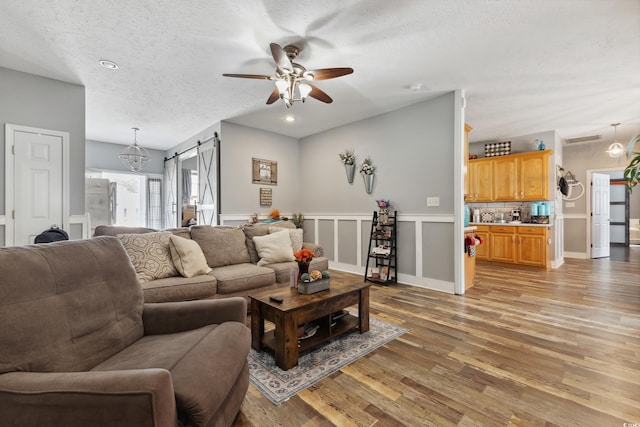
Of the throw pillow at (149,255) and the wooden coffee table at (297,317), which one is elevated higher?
the throw pillow at (149,255)

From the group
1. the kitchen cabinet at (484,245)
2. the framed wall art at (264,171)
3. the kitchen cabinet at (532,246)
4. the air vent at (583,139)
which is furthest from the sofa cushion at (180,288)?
the air vent at (583,139)

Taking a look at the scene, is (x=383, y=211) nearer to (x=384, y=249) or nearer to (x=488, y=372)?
(x=384, y=249)

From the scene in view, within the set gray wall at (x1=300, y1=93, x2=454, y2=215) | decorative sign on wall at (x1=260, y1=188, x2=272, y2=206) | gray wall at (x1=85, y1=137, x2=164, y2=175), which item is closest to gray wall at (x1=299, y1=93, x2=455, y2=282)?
gray wall at (x1=300, y1=93, x2=454, y2=215)

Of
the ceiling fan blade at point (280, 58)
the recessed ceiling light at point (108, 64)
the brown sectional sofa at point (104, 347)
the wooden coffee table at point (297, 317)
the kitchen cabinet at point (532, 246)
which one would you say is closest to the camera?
the brown sectional sofa at point (104, 347)

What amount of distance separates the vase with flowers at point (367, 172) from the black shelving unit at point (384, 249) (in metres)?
0.50

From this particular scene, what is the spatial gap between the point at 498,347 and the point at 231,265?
2.73 meters

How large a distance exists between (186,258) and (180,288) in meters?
0.35

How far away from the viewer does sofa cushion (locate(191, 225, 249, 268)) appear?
327 centimetres

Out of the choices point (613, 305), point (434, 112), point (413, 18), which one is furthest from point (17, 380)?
point (613, 305)

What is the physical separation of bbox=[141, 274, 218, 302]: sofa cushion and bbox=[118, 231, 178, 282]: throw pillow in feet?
0.28

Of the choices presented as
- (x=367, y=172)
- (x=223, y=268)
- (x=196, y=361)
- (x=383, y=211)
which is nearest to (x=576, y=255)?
(x=383, y=211)

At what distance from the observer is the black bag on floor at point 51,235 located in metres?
3.23

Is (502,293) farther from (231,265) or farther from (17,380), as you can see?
(17,380)

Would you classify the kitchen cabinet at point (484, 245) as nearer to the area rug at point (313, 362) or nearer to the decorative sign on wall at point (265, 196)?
the area rug at point (313, 362)
